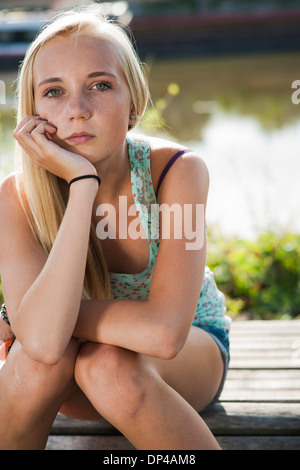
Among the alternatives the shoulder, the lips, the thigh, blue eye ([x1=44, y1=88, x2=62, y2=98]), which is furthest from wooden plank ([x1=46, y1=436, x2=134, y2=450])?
blue eye ([x1=44, y1=88, x2=62, y2=98])

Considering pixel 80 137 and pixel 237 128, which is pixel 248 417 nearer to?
pixel 80 137

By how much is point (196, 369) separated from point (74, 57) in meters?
0.87

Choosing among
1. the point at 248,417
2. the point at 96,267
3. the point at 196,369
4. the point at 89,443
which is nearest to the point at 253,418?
the point at 248,417

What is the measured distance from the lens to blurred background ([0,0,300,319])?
3.36 meters

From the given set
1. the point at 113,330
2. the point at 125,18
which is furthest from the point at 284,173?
the point at 125,18

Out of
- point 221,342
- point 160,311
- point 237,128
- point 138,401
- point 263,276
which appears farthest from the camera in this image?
point 237,128

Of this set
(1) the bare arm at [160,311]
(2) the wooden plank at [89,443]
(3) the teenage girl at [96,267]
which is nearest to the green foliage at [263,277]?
(3) the teenage girl at [96,267]

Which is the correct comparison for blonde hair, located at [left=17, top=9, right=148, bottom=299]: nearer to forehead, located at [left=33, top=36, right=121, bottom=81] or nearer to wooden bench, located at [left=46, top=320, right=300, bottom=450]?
forehead, located at [left=33, top=36, right=121, bottom=81]

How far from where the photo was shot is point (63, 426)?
1676 mm

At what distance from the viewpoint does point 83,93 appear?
1476 mm

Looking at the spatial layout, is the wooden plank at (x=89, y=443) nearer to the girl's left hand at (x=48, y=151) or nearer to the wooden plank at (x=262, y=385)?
the wooden plank at (x=262, y=385)

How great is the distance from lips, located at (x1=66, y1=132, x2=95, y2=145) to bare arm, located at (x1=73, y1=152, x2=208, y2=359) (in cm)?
29

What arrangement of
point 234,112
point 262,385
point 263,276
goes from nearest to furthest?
point 262,385
point 263,276
point 234,112
